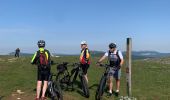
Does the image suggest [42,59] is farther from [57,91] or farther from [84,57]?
[84,57]

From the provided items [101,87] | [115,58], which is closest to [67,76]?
[101,87]

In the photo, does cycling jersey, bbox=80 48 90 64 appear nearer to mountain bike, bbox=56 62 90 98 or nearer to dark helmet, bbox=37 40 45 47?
mountain bike, bbox=56 62 90 98

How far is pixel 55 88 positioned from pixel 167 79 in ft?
44.1

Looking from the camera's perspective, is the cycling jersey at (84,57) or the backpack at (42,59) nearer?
the backpack at (42,59)

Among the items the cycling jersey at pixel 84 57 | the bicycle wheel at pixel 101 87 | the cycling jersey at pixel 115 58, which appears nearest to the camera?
the bicycle wheel at pixel 101 87

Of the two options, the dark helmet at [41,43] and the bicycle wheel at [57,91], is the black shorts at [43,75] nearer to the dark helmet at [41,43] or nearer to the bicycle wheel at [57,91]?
the bicycle wheel at [57,91]

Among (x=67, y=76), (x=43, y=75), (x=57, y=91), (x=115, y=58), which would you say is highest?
(x=115, y=58)

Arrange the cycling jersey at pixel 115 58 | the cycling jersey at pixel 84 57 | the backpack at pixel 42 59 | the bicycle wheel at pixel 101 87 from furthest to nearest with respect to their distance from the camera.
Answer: the cycling jersey at pixel 84 57 → the cycling jersey at pixel 115 58 → the bicycle wheel at pixel 101 87 → the backpack at pixel 42 59

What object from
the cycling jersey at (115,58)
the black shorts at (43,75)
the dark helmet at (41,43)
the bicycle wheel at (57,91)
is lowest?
the bicycle wheel at (57,91)

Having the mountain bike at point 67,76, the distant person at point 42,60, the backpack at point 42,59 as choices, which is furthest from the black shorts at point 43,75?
the mountain bike at point 67,76

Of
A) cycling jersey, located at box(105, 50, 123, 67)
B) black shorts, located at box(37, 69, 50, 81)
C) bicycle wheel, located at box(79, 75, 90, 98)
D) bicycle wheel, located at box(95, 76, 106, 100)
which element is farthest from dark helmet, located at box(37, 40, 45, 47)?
cycling jersey, located at box(105, 50, 123, 67)

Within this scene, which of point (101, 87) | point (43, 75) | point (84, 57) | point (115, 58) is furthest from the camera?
point (84, 57)

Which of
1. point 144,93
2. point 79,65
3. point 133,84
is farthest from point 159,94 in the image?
point 79,65

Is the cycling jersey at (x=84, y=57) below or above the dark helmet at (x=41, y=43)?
below
